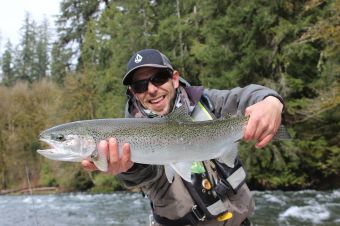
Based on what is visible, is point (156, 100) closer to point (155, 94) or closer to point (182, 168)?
point (155, 94)

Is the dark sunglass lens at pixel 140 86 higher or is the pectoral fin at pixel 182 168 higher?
the dark sunglass lens at pixel 140 86

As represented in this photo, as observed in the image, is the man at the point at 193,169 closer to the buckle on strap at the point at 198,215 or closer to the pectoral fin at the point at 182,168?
the buckle on strap at the point at 198,215

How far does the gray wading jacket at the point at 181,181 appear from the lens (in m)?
3.11

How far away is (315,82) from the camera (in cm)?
1928

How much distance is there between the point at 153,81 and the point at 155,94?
9cm

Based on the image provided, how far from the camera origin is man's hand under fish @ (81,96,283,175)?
268cm

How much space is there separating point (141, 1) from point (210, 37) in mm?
7130

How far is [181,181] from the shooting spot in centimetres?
331

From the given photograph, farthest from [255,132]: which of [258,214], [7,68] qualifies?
[7,68]

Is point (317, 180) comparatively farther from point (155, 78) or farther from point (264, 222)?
point (155, 78)

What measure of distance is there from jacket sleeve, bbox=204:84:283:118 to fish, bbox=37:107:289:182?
33 centimetres

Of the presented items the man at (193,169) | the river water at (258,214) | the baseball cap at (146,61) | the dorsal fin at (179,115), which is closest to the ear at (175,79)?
the man at (193,169)

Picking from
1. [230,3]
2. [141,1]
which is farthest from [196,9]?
[230,3]

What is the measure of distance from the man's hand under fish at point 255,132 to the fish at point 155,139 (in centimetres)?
3
